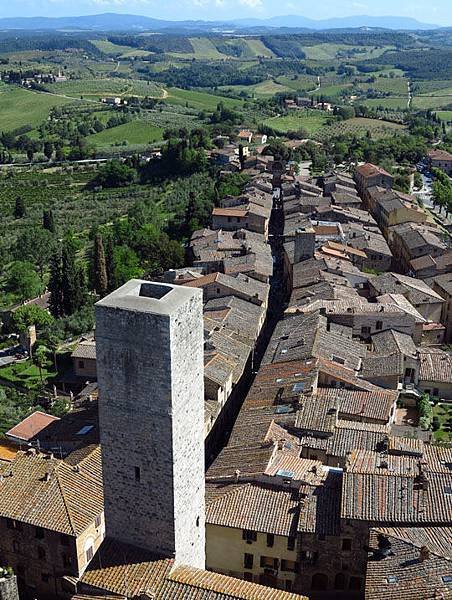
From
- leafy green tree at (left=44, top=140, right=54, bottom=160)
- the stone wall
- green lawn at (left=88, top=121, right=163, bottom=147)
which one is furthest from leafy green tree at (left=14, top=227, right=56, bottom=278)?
green lawn at (left=88, top=121, right=163, bottom=147)

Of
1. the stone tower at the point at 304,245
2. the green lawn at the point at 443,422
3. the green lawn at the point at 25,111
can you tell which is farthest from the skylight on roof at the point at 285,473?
the green lawn at the point at 25,111


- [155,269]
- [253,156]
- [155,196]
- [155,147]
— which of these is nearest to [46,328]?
[155,269]

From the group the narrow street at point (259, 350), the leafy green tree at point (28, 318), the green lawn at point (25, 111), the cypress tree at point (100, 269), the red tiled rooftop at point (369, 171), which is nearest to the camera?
the narrow street at point (259, 350)

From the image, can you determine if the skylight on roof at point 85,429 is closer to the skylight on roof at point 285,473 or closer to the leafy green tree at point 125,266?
the skylight on roof at point 285,473

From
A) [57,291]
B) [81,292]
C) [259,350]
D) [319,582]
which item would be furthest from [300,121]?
[319,582]

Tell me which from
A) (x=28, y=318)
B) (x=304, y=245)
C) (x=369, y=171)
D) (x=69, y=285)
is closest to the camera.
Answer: (x=28, y=318)

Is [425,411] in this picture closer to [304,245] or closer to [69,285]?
[304,245]

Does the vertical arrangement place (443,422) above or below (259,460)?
below
